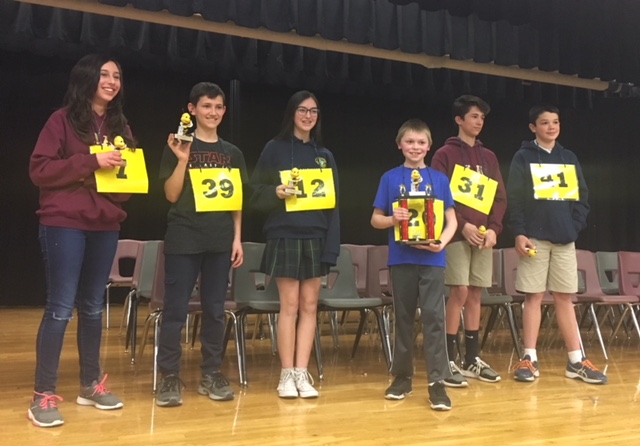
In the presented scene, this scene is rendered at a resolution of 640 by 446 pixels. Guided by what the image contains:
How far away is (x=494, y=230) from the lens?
327 cm

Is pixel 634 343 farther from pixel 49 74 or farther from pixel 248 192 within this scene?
pixel 49 74

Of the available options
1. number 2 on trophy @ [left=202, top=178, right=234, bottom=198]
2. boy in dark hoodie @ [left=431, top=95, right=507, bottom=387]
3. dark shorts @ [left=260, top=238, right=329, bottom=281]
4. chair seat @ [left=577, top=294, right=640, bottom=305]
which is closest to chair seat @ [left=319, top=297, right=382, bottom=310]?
boy in dark hoodie @ [left=431, top=95, right=507, bottom=387]

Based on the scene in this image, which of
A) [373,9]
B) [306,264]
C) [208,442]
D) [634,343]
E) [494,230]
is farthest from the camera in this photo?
[373,9]

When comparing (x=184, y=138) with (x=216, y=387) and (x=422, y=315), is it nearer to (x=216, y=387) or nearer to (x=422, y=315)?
(x=216, y=387)

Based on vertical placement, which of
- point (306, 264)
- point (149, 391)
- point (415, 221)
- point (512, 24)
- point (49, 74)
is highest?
point (512, 24)

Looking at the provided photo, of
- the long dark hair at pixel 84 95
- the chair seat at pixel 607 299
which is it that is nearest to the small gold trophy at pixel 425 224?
the long dark hair at pixel 84 95

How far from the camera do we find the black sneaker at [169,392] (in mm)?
2621

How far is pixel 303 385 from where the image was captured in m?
2.85

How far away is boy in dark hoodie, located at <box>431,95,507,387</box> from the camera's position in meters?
3.19

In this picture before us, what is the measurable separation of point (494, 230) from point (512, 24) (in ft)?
14.0

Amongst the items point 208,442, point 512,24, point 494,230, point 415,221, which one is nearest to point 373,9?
point 512,24

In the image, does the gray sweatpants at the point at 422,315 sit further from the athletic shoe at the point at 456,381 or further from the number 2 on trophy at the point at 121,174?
the number 2 on trophy at the point at 121,174

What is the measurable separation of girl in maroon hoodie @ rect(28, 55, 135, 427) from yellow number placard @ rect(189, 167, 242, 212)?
1.06 feet

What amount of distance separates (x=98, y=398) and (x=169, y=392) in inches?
11.4
